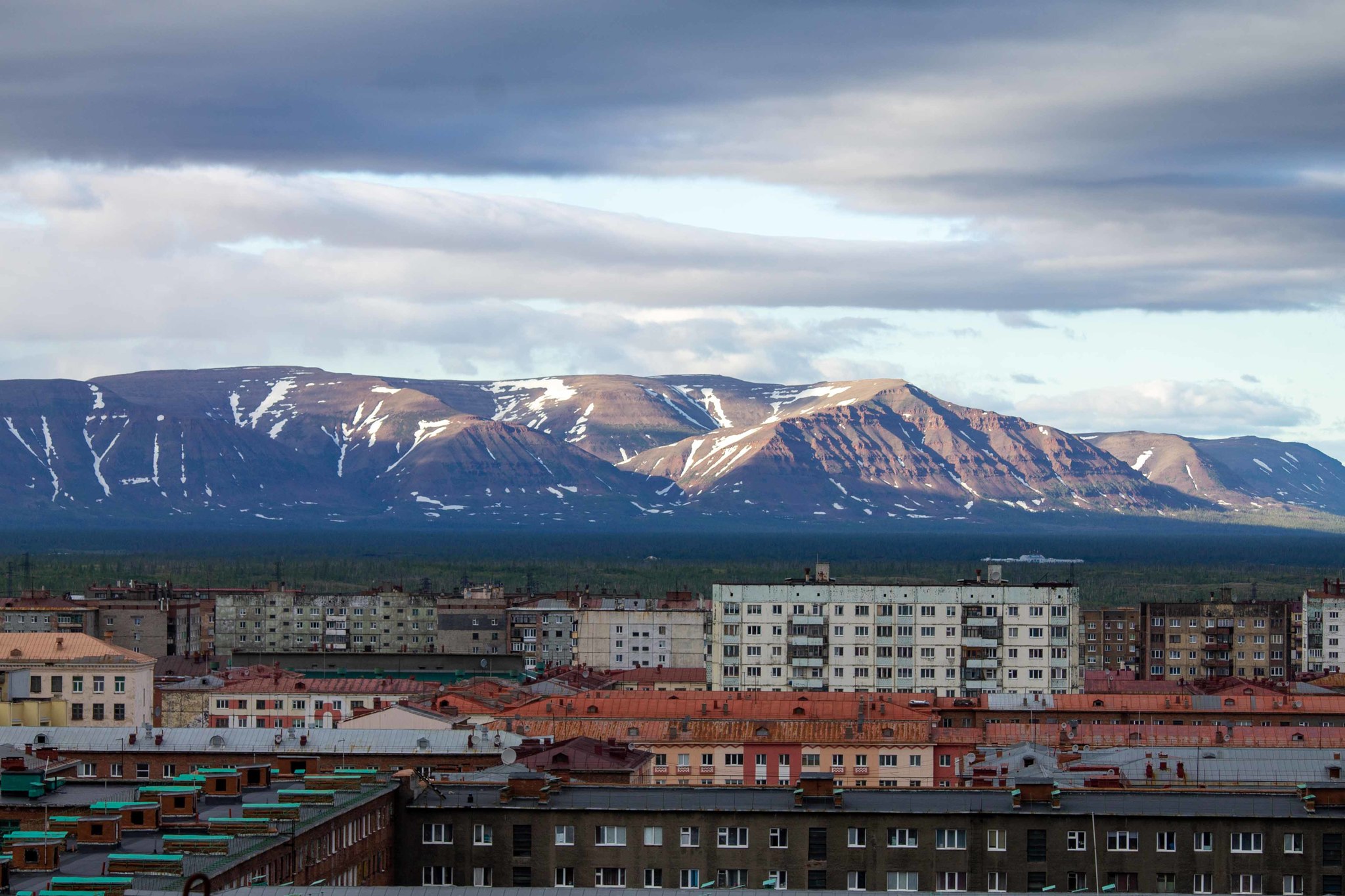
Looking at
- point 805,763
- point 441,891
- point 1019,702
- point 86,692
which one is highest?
point 86,692

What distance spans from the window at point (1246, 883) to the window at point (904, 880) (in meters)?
8.93

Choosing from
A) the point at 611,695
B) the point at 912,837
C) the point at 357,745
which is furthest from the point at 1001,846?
the point at 611,695

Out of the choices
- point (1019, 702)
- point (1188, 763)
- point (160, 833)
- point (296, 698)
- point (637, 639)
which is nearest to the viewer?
point (160, 833)

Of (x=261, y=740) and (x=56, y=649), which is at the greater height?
→ (x=56, y=649)

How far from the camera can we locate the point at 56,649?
113750 mm

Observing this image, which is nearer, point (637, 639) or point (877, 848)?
point (877, 848)

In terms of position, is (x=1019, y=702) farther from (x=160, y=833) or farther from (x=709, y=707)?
(x=160, y=833)

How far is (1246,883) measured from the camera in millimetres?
66250

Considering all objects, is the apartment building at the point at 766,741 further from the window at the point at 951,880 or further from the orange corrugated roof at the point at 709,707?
the window at the point at 951,880

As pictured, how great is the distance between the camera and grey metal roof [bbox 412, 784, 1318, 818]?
67.4m

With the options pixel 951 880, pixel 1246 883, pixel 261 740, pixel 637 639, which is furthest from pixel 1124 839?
pixel 637 639

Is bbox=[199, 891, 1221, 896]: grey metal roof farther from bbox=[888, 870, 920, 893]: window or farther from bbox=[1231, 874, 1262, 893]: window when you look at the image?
bbox=[1231, 874, 1262, 893]: window

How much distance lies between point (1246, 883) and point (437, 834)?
23147 mm

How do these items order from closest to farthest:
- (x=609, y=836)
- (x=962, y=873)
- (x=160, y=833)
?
(x=160, y=833) → (x=962, y=873) → (x=609, y=836)
